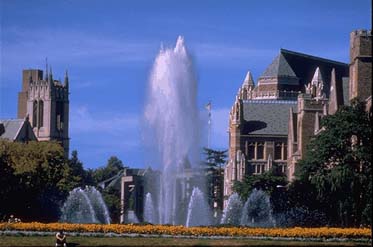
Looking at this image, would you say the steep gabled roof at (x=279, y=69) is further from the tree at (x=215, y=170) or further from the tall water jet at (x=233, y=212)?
the tall water jet at (x=233, y=212)

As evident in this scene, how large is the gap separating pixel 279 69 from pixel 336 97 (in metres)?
65.4

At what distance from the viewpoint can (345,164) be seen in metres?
68.6

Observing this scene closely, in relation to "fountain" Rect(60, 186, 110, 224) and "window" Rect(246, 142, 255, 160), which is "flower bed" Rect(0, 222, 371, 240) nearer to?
"fountain" Rect(60, 186, 110, 224)

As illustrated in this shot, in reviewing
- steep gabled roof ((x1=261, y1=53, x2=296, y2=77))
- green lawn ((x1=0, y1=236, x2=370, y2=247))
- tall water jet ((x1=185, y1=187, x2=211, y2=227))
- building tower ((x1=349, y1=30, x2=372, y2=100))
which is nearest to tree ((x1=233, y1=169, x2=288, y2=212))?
tall water jet ((x1=185, y1=187, x2=211, y2=227))

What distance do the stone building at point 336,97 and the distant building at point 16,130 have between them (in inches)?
1663

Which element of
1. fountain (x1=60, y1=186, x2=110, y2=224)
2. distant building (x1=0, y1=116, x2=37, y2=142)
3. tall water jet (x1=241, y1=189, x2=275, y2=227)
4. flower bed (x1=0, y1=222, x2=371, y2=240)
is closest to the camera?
flower bed (x1=0, y1=222, x2=371, y2=240)

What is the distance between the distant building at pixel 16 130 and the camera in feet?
520

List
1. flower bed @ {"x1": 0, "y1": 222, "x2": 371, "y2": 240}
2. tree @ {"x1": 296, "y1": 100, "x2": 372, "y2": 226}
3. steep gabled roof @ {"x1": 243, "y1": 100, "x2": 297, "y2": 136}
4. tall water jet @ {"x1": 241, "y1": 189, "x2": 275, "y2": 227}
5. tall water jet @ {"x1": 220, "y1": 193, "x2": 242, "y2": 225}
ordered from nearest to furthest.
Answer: flower bed @ {"x1": 0, "y1": 222, "x2": 371, "y2": 240} < tree @ {"x1": 296, "y1": 100, "x2": 372, "y2": 226} < tall water jet @ {"x1": 241, "y1": 189, "x2": 275, "y2": 227} < tall water jet @ {"x1": 220, "y1": 193, "x2": 242, "y2": 225} < steep gabled roof @ {"x1": 243, "y1": 100, "x2": 297, "y2": 136}

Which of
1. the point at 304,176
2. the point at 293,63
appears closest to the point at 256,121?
the point at 293,63

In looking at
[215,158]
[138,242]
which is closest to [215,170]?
[215,158]

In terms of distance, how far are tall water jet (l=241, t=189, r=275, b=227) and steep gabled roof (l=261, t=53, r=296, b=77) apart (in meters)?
69.6

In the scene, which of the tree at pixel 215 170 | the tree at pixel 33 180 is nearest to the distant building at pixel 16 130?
the tree at pixel 215 170

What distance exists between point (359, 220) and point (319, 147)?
604cm

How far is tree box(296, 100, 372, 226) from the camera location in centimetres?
6731
